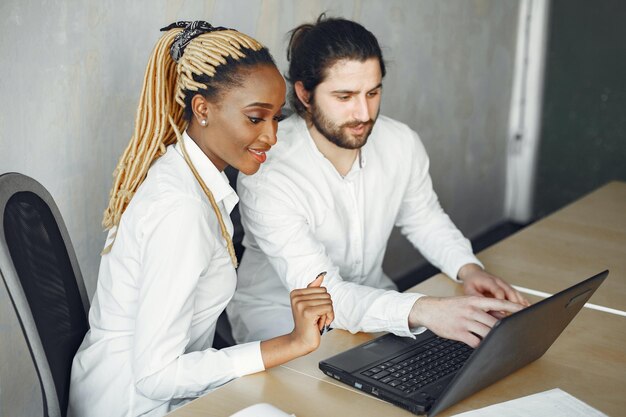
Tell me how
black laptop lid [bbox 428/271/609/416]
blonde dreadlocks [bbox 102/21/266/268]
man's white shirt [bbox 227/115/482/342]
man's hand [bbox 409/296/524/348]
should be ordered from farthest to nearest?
man's white shirt [bbox 227/115/482/342] < blonde dreadlocks [bbox 102/21/266/268] < man's hand [bbox 409/296/524/348] < black laptop lid [bbox 428/271/609/416]

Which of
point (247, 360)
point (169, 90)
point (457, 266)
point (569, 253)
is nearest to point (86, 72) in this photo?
point (169, 90)

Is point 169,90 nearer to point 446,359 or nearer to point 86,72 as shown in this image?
point 86,72

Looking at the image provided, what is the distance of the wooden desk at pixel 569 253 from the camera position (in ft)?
6.86

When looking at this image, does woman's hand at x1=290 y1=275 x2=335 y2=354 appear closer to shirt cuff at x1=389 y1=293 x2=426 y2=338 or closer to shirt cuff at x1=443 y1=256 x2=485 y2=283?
shirt cuff at x1=389 y1=293 x2=426 y2=338

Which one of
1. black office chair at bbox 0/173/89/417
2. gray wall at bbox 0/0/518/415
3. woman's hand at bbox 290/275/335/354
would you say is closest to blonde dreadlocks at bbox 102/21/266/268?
black office chair at bbox 0/173/89/417

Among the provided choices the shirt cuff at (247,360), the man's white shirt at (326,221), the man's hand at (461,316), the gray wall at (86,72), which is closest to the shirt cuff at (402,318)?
the man's hand at (461,316)

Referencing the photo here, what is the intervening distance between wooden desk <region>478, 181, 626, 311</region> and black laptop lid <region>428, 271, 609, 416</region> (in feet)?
1.45

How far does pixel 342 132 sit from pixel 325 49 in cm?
22

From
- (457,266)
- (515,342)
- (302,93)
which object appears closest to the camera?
(515,342)

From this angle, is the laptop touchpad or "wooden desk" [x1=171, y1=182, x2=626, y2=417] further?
the laptop touchpad

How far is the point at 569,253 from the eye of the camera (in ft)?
7.55

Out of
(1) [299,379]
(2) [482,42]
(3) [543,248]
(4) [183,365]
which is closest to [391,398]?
(1) [299,379]

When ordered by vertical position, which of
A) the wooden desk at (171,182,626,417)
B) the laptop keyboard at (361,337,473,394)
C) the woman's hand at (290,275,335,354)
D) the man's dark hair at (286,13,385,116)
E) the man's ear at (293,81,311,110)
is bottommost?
the wooden desk at (171,182,626,417)

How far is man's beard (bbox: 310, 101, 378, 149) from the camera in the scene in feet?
7.08
